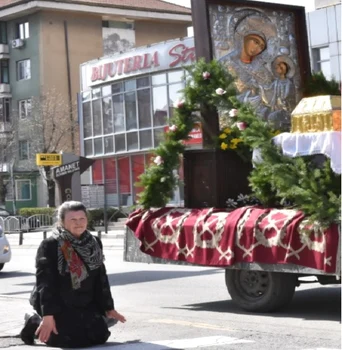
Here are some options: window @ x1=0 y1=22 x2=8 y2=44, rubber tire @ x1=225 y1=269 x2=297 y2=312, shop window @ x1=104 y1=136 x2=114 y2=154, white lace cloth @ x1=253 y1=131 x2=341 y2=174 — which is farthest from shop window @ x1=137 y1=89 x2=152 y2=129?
white lace cloth @ x1=253 y1=131 x2=341 y2=174

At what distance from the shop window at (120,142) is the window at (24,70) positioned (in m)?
16.7

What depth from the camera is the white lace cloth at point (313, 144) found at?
10.8 meters

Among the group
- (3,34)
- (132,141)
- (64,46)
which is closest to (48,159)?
(132,141)

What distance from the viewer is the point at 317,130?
11.3m

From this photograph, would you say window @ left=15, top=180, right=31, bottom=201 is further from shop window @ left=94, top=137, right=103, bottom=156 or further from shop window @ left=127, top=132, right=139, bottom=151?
shop window @ left=127, top=132, right=139, bottom=151

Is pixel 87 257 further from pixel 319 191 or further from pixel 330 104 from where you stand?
pixel 330 104

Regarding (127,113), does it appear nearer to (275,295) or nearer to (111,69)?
(111,69)

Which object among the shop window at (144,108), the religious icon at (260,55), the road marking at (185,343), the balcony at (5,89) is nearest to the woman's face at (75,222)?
the road marking at (185,343)

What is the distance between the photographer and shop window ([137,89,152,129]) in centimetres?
4718

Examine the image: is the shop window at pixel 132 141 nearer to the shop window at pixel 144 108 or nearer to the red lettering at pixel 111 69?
the shop window at pixel 144 108

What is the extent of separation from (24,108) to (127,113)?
1724 cm

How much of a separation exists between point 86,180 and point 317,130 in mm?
45830

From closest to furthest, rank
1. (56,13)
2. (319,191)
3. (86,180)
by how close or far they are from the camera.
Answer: (319,191) → (86,180) → (56,13)

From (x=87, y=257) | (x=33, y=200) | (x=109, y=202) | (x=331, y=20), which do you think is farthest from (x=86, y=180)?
(x=87, y=257)
